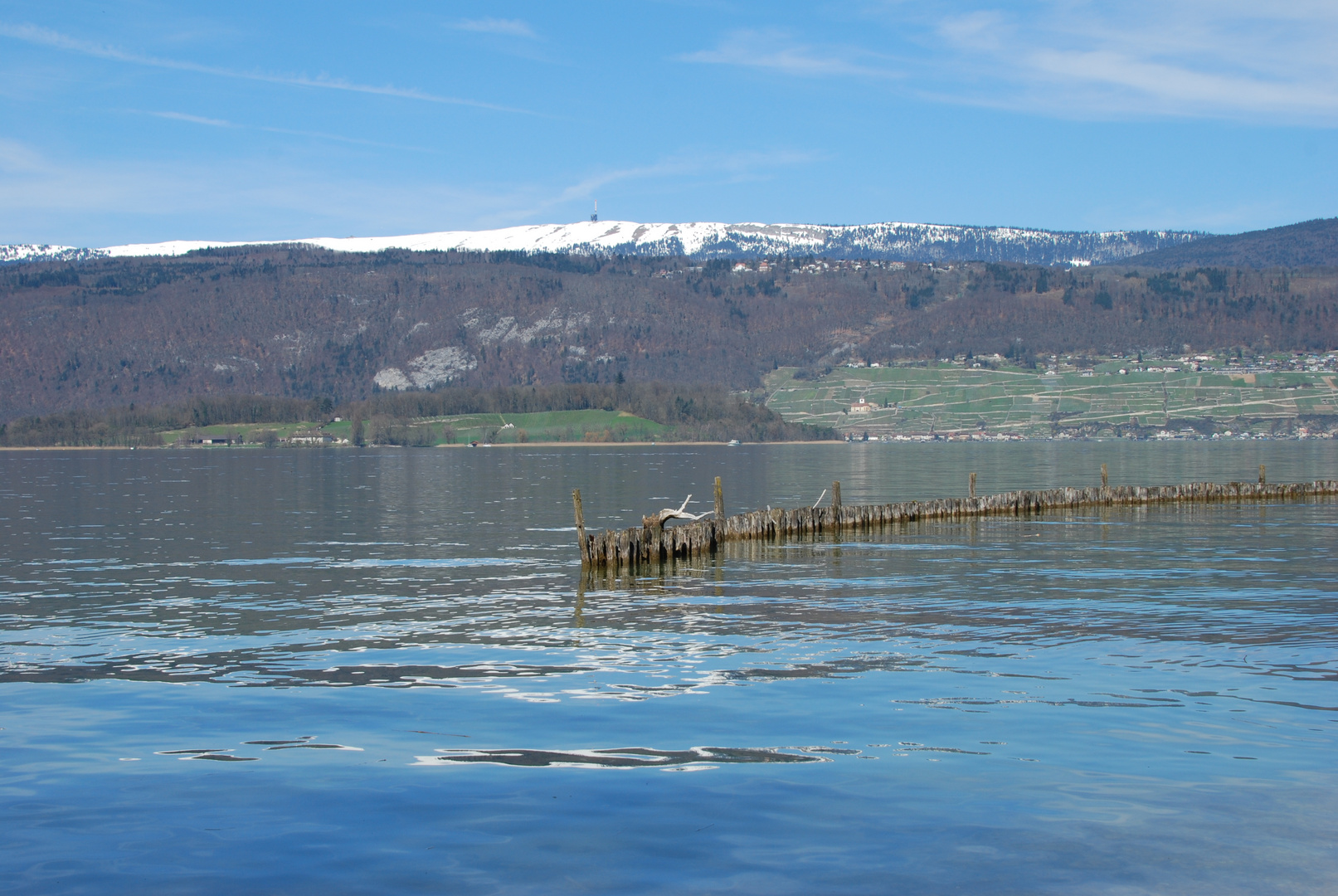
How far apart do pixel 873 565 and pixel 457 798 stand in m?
24.7

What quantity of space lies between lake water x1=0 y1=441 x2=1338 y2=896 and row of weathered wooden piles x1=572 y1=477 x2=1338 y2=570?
5.71 ft

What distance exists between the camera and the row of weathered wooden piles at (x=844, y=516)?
35906mm

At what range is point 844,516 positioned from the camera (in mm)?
47406

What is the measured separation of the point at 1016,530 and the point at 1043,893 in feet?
127

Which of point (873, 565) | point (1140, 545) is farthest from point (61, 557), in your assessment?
point (1140, 545)

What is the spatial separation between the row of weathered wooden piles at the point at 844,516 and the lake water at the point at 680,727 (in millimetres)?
1740

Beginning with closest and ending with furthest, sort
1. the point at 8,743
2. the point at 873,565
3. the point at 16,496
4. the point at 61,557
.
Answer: the point at 8,743, the point at 873,565, the point at 61,557, the point at 16,496

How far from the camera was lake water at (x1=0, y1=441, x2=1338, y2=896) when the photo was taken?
10.6 meters

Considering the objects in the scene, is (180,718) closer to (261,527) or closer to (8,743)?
(8,743)

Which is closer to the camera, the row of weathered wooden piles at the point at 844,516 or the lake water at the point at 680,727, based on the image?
the lake water at the point at 680,727

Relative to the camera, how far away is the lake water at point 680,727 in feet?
34.7

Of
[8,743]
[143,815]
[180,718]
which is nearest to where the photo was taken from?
[143,815]

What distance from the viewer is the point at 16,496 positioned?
79.1 metres

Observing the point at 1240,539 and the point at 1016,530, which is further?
the point at 1016,530
